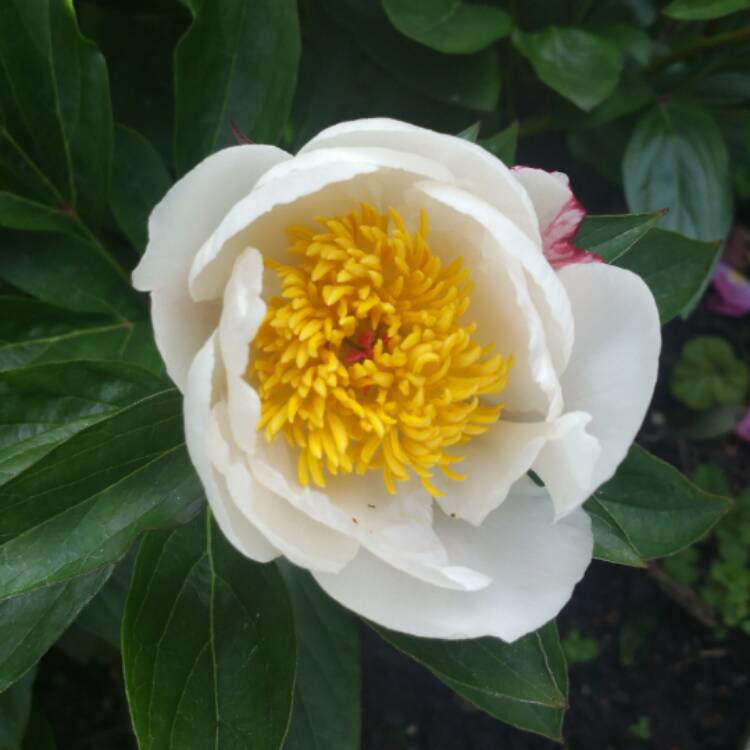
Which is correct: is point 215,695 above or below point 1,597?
below

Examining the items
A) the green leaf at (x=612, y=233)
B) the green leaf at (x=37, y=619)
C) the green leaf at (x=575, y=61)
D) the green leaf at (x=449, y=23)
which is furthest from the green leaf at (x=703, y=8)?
the green leaf at (x=37, y=619)

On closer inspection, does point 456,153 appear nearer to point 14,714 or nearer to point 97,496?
point 97,496

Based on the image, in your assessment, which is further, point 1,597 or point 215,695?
point 215,695

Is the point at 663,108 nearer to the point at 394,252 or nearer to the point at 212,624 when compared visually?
the point at 394,252

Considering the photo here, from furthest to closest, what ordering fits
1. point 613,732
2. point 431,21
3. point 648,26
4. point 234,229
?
1. point 613,732
2. point 648,26
3. point 431,21
4. point 234,229

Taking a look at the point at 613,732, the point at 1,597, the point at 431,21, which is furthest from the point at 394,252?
the point at 613,732

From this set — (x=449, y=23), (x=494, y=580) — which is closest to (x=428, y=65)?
(x=449, y=23)
